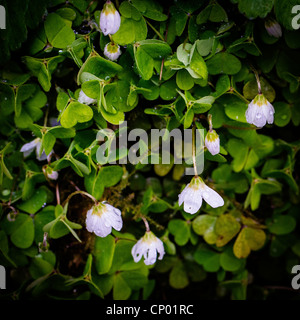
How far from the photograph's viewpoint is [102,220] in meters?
0.81

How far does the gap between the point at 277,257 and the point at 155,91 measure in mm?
753

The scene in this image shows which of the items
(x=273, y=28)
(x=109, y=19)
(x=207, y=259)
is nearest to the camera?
(x=109, y=19)

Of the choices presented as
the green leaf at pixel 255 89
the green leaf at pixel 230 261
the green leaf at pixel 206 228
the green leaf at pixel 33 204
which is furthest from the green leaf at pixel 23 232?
the green leaf at pixel 255 89

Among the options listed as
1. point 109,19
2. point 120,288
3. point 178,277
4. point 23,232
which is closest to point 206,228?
point 178,277

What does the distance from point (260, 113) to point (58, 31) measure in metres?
0.55

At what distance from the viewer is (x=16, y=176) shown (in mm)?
967

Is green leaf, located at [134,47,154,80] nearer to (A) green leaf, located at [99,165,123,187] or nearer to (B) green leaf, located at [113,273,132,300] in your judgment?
(A) green leaf, located at [99,165,123,187]

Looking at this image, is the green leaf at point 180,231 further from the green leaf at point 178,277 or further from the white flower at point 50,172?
the white flower at point 50,172

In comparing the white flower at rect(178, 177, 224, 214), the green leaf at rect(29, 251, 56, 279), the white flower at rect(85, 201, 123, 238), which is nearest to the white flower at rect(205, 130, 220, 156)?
the white flower at rect(178, 177, 224, 214)

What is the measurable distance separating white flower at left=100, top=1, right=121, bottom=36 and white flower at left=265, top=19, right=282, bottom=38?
40cm

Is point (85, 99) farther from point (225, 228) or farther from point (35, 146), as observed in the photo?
point (225, 228)

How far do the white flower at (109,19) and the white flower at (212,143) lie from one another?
0.33 metres
